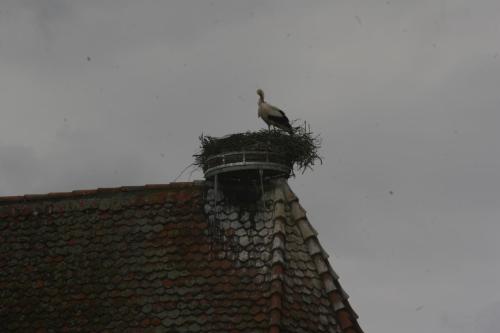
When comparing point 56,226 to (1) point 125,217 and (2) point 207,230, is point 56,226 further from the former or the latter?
(2) point 207,230

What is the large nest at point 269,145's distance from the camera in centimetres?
1567

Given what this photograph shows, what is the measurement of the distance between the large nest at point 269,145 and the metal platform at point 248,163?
9cm

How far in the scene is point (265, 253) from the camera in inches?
587

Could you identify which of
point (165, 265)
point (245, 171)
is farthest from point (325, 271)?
point (165, 265)

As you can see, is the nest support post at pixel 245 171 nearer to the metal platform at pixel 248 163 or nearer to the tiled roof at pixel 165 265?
the metal platform at pixel 248 163

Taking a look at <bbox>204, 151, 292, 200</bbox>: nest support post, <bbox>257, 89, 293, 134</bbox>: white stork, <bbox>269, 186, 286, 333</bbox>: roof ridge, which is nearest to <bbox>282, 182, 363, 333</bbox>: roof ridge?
<bbox>269, 186, 286, 333</bbox>: roof ridge

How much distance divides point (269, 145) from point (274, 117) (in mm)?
1349

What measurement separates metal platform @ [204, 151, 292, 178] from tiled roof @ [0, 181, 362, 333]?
15.2 inches

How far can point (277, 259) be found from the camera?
1455 centimetres

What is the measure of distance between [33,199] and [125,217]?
1824 millimetres

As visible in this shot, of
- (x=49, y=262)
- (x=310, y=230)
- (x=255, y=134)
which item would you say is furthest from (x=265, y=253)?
(x=49, y=262)

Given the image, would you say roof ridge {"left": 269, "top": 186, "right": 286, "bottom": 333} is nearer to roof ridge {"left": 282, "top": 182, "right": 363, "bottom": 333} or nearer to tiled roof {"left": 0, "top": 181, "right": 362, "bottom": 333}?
tiled roof {"left": 0, "top": 181, "right": 362, "bottom": 333}

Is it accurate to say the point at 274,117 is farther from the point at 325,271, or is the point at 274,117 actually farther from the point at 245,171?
the point at 325,271

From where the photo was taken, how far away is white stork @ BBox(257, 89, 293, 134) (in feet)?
54.9
